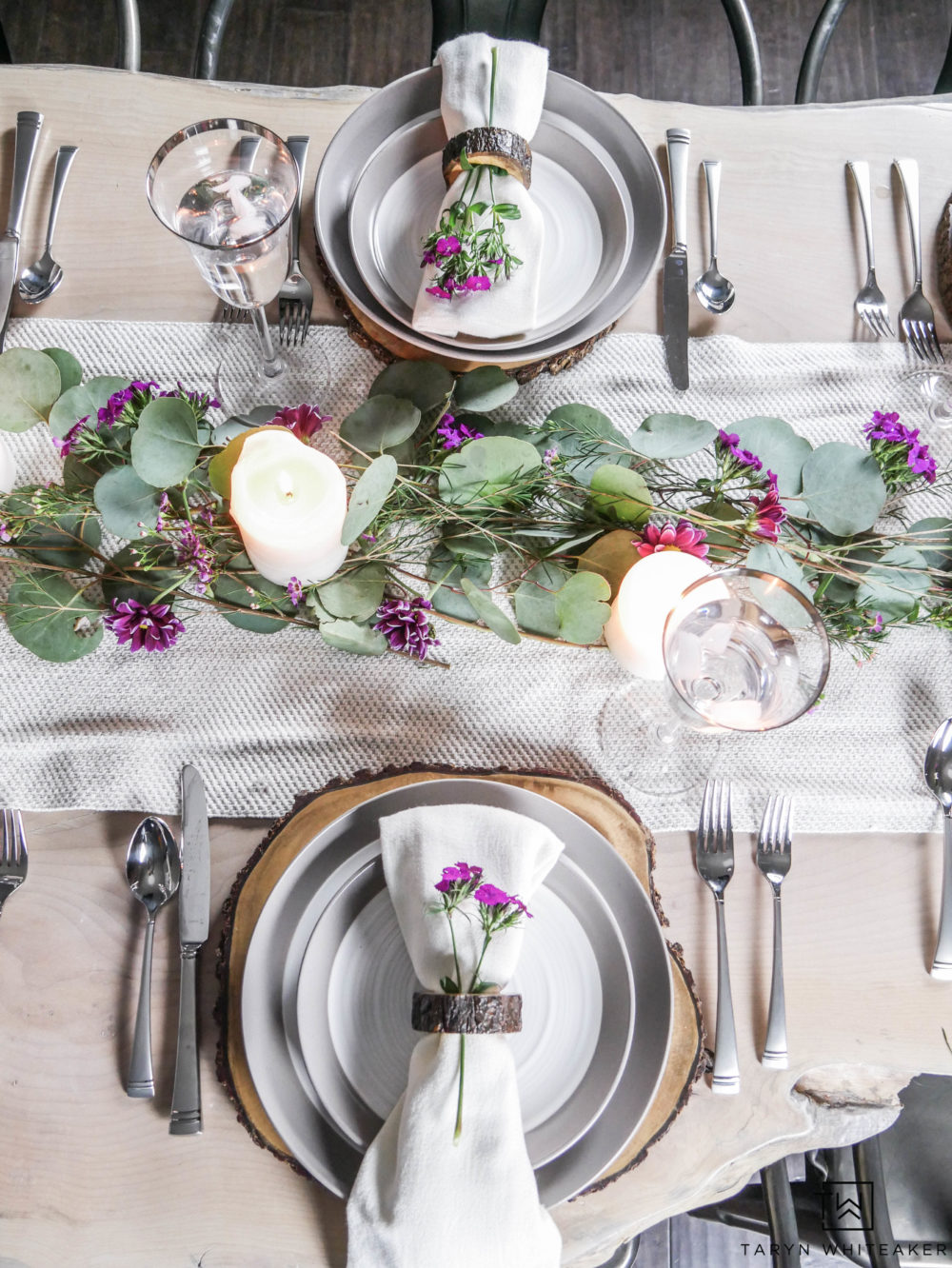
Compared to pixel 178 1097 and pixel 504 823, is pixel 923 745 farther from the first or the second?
pixel 178 1097

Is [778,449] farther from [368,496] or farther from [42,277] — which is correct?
[42,277]

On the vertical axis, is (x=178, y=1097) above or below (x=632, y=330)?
below

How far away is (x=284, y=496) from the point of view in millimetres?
649

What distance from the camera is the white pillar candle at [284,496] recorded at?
64 centimetres

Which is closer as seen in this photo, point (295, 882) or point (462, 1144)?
point (462, 1144)

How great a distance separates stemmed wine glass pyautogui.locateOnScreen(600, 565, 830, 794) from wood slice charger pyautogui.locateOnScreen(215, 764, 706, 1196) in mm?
59

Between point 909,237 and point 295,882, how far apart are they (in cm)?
92

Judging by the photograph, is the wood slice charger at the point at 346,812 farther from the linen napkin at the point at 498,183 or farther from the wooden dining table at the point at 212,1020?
the linen napkin at the point at 498,183

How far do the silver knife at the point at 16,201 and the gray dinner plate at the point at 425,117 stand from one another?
322 mm

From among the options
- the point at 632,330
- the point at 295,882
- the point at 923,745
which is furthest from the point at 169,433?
the point at 923,745

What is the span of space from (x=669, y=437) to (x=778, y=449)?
0.34ft

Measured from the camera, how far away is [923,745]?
0.86 metres

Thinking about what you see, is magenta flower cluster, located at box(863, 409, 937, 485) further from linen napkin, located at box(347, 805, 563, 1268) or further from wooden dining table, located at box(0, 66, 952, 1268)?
linen napkin, located at box(347, 805, 563, 1268)

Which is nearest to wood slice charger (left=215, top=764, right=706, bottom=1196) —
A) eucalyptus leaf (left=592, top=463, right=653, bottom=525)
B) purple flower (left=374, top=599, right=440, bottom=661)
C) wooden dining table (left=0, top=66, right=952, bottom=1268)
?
wooden dining table (left=0, top=66, right=952, bottom=1268)
